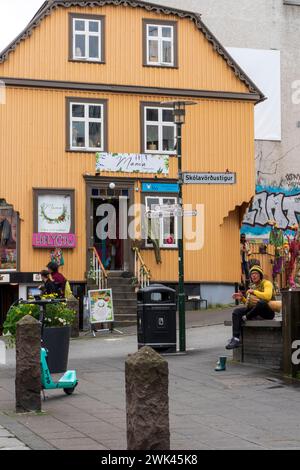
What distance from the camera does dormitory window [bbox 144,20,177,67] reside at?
29609 millimetres

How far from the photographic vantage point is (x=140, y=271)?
28422 millimetres

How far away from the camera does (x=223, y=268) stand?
98.7ft

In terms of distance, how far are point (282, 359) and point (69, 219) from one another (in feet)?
49.1

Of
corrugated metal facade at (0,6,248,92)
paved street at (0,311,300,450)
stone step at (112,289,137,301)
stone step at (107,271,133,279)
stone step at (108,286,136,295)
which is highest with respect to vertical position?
corrugated metal facade at (0,6,248,92)

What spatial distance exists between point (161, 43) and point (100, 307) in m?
10.4

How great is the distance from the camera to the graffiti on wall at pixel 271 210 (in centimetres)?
3738

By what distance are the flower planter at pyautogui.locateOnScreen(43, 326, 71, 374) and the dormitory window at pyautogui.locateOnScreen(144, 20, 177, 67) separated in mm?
16821

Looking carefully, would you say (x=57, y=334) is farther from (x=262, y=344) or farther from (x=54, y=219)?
(x=54, y=219)

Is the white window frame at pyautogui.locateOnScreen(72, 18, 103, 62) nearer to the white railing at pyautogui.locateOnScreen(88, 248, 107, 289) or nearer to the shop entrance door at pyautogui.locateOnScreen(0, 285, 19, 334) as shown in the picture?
the white railing at pyautogui.locateOnScreen(88, 248, 107, 289)

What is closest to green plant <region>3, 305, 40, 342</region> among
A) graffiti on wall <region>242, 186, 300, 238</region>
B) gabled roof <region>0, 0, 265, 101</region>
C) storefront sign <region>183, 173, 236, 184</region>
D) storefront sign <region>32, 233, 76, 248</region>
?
storefront sign <region>183, 173, 236, 184</region>

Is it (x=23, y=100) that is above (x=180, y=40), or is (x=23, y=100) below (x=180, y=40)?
below

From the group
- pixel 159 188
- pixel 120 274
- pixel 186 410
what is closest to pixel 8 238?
pixel 120 274
